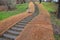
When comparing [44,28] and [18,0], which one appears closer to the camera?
[44,28]

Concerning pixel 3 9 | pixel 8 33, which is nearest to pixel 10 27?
pixel 8 33

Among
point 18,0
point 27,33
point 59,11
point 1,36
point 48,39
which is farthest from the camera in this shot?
point 18,0

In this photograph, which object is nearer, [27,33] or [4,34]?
[27,33]

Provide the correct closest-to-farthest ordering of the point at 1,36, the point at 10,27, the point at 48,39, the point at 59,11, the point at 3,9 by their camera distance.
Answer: the point at 48,39, the point at 1,36, the point at 10,27, the point at 59,11, the point at 3,9

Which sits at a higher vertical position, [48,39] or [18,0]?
[48,39]

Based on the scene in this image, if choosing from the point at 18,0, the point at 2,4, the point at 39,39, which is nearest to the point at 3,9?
the point at 2,4

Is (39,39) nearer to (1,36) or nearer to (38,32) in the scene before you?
(38,32)

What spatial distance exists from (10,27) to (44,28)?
2.57 meters

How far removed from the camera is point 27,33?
10383 millimetres

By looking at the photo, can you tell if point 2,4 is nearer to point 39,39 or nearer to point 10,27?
point 10,27

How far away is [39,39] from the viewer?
916 cm

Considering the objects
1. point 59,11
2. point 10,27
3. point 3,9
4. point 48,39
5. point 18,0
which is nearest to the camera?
point 48,39

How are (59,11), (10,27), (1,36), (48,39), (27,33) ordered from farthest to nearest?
(59,11) → (10,27) → (1,36) → (27,33) → (48,39)

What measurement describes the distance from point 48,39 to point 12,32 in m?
3.47
